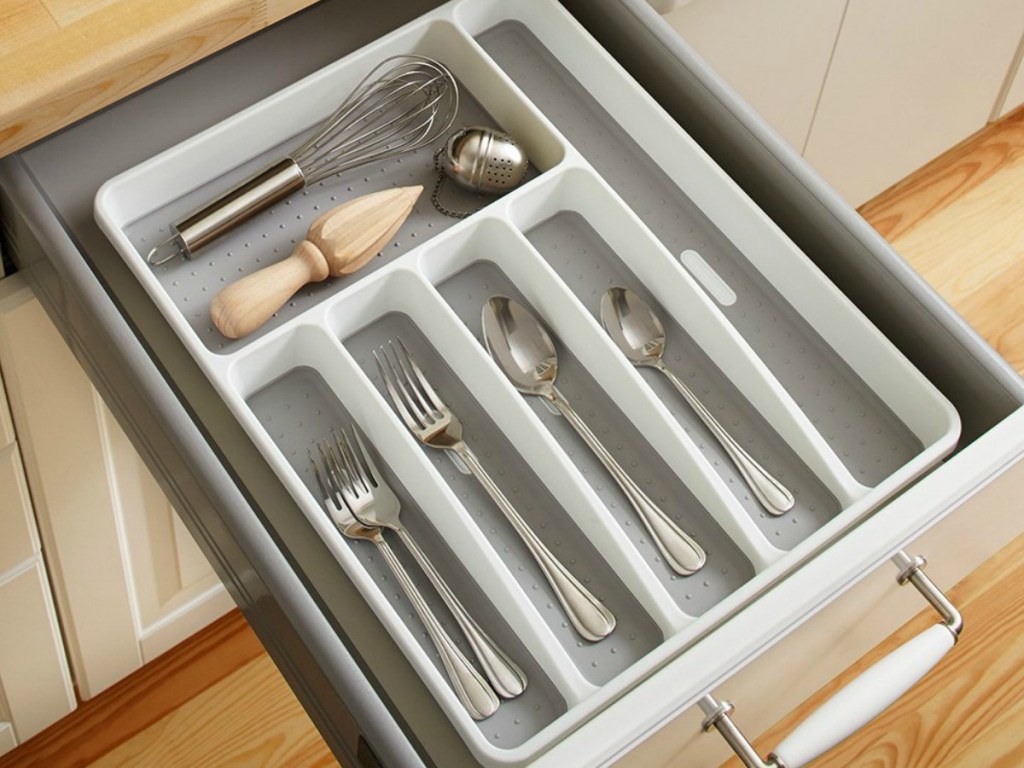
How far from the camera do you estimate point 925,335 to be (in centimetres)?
86

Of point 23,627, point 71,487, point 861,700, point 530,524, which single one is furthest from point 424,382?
point 23,627

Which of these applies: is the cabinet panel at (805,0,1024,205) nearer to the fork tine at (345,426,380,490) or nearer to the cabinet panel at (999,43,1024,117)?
the cabinet panel at (999,43,1024,117)

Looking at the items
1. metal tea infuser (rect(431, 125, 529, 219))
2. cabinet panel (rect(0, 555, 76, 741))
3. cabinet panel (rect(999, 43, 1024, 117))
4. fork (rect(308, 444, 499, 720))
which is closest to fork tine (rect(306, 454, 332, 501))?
fork (rect(308, 444, 499, 720))

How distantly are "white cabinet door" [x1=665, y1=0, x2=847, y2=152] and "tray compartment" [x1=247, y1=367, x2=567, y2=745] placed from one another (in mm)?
519

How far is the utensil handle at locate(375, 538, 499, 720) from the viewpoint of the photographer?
2.46 feet

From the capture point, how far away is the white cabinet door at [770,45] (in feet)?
4.02

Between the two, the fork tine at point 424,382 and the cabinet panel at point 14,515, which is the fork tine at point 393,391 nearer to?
the fork tine at point 424,382

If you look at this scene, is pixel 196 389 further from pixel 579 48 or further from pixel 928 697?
pixel 928 697

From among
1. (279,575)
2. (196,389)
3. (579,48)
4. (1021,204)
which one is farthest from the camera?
(1021,204)

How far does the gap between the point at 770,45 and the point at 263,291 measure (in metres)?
0.69

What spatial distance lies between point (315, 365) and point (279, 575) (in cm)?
19

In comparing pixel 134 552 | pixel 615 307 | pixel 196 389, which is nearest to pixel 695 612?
pixel 615 307

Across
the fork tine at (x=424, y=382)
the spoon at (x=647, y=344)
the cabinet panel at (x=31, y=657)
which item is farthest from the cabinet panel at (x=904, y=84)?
the cabinet panel at (x=31, y=657)

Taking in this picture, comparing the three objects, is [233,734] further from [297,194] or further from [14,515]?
[297,194]
